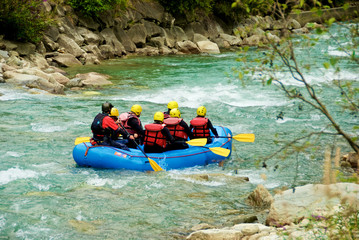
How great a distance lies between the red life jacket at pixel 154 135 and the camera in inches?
268

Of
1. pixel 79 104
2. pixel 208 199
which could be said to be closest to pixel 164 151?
pixel 208 199

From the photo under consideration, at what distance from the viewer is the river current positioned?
4.84 metres

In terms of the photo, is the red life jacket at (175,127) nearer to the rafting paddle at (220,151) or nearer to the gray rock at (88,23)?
the rafting paddle at (220,151)

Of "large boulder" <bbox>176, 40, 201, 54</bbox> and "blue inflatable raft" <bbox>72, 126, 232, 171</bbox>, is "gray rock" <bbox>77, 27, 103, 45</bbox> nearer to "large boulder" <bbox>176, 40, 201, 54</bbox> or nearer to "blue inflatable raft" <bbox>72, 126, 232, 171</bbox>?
"large boulder" <bbox>176, 40, 201, 54</bbox>

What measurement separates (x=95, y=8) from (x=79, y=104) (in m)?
10.6

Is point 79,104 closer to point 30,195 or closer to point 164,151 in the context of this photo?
point 164,151

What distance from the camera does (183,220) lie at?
4980mm

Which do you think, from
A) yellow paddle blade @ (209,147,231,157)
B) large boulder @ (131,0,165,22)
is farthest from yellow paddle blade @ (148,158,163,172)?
large boulder @ (131,0,165,22)

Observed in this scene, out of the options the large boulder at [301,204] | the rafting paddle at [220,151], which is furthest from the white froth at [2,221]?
the rafting paddle at [220,151]

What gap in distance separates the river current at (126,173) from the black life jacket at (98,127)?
0.56 m

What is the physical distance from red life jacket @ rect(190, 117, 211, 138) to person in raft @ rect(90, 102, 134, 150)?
4.18 ft

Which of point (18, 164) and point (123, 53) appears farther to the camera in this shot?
point (123, 53)

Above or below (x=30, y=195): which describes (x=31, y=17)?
above

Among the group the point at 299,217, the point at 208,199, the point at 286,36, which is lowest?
the point at 208,199
